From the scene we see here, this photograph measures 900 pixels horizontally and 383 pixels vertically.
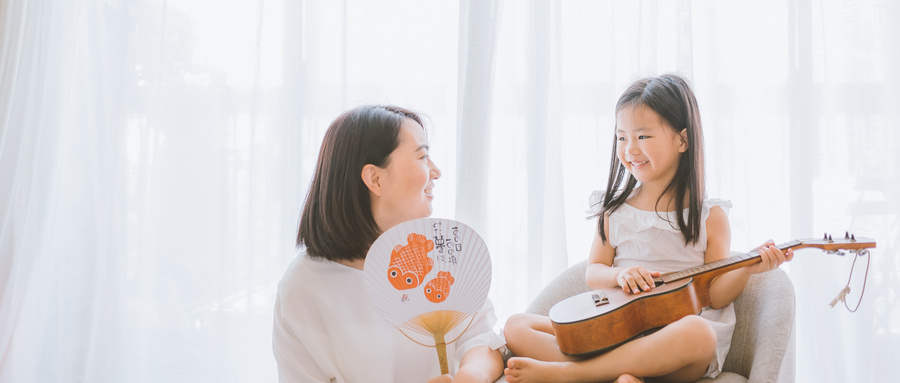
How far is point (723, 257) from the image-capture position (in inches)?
58.3

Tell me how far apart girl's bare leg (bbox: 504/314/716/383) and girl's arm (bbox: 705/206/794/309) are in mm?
216

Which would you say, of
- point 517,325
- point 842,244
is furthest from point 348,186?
point 842,244

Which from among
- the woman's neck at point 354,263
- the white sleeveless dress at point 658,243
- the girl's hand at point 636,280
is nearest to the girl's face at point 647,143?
the white sleeveless dress at point 658,243

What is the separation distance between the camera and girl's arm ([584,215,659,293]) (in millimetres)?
1329

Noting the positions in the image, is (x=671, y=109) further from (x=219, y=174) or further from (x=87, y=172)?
(x=87, y=172)

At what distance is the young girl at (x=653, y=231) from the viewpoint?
1.29 meters

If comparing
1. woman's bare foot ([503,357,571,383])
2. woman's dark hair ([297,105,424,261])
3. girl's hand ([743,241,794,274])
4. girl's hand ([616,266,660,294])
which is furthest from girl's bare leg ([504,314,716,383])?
woman's dark hair ([297,105,424,261])

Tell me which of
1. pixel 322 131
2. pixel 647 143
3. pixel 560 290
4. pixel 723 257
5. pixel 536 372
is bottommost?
pixel 536 372

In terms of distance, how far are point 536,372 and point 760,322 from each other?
0.53m

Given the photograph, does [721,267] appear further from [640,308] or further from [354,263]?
[354,263]

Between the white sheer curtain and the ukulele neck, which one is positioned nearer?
the ukulele neck

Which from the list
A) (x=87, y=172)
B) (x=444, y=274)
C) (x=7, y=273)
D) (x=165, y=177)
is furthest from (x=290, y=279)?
Answer: (x=7, y=273)

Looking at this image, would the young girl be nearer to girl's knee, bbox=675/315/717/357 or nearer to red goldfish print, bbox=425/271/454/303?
girl's knee, bbox=675/315/717/357

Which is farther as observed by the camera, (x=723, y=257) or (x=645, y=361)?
(x=723, y=257)
